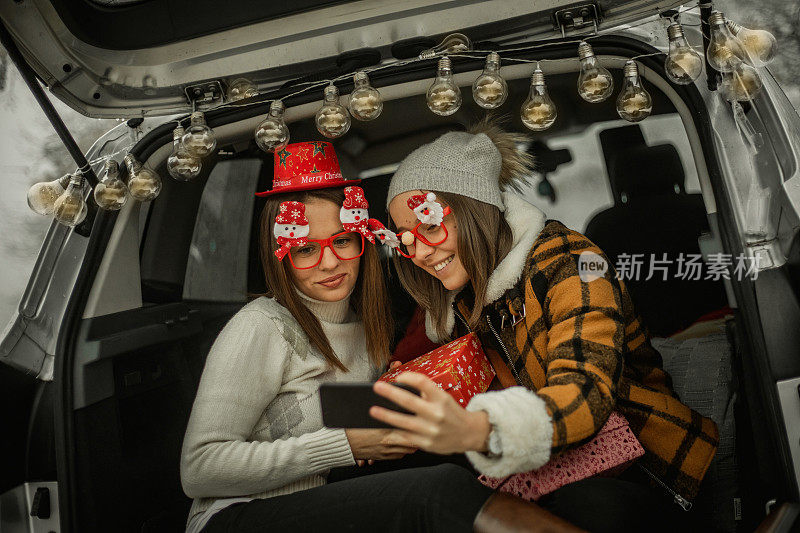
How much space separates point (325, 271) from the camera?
6.27 feet

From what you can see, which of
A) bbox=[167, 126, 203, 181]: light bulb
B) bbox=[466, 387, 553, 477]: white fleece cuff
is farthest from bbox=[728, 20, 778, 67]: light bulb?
bbox=[167, 126, 203, 181]: light bulb

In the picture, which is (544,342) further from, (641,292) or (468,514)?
(641,292)

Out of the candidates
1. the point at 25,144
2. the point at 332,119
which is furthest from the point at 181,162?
the point at 25,144

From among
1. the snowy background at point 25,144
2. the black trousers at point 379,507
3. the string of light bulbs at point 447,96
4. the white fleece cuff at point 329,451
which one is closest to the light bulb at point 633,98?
the string of light bulbs at point 447,96

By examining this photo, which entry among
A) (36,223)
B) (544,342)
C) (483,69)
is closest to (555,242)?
(544,342)

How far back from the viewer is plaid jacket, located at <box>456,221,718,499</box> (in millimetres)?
1348

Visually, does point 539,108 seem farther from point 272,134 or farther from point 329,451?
point 329,451

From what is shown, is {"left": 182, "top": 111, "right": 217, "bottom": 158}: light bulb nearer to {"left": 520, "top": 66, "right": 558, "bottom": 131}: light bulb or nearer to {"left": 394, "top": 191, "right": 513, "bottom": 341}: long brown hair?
{"left": 394, "top": 191, "right": 513, "bottom": 341}: long brown hair

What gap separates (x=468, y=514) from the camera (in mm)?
1319

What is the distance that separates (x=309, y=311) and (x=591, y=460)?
0.91m

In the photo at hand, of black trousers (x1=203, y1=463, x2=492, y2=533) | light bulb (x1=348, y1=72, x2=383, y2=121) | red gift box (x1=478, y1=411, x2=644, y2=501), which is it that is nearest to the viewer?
black trousers (x1=203, y1=463, x2=492, y2=533)

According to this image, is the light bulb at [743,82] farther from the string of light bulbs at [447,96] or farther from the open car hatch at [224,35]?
the open car hatch at [224,35]

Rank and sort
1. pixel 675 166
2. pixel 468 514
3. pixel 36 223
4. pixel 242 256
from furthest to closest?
pixel 36 223, pixel 242 256, pixel 675 166, pixel 468 514

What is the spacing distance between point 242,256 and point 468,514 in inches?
59.9
